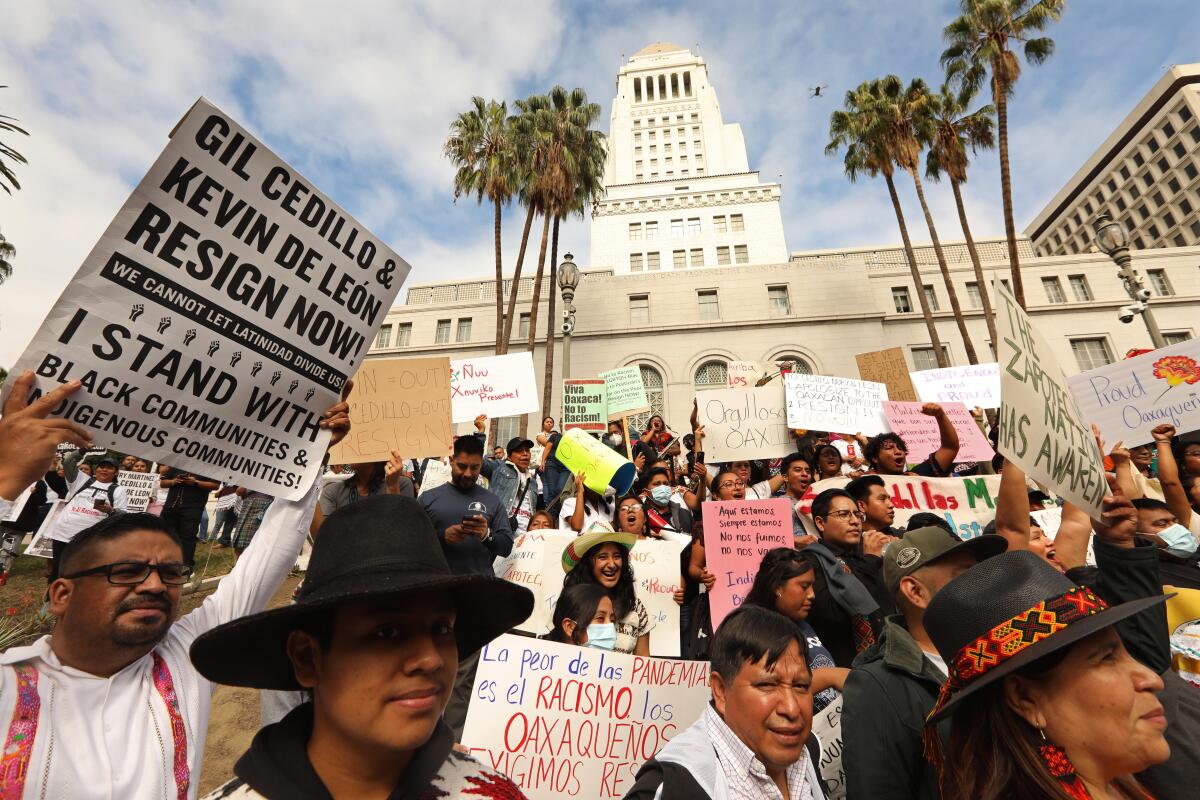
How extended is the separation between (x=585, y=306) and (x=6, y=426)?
86.0ft

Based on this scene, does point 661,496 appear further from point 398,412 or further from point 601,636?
point 398,412

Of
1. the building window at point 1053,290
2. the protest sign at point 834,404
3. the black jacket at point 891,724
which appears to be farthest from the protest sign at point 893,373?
the building window at point 1053,290

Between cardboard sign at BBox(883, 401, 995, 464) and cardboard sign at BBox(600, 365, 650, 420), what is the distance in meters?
4.55

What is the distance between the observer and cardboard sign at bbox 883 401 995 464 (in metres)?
7.22

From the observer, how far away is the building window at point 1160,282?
2628 cm

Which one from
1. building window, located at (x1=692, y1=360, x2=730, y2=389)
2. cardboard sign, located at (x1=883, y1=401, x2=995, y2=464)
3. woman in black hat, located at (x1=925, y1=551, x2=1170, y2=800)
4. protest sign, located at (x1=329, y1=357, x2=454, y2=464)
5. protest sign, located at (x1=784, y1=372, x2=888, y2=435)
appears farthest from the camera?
building window, located at (x1=692, y1=360, x2=730, y2=389)

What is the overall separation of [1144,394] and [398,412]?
6484 mm

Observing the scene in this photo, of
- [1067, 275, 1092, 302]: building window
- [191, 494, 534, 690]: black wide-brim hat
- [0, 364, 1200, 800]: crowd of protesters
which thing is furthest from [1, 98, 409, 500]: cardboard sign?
[1067, 275, 1092, 302]: building window

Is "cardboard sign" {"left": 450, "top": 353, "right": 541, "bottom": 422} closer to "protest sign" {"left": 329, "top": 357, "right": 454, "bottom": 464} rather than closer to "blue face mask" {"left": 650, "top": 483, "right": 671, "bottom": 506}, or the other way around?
"blue face mask" {"left": 650, "top": 483, "right": 671, "bottom": 506}

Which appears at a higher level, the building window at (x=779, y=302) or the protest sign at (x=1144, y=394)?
the building window at (x=779, y=302)

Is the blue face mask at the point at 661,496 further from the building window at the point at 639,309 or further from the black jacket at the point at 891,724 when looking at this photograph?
the building window at the point at 639,309

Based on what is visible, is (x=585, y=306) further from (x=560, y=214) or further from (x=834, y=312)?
(x=834, y=312)

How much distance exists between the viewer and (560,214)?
68.1ft

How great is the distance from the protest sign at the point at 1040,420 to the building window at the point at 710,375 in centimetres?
2250
